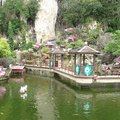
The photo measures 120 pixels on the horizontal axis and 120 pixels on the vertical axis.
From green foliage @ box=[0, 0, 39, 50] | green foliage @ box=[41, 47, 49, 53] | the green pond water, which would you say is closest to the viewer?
the green pond water

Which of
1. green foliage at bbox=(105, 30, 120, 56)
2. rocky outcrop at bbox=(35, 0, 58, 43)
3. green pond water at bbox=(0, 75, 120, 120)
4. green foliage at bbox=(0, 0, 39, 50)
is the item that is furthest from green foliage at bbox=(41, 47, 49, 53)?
green pond water at bbox=(0, 75, 120, 120)

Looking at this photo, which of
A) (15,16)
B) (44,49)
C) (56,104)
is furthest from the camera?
(15,16)

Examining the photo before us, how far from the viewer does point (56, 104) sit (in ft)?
61.4

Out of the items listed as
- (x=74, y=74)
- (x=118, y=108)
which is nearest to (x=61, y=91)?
(x=74, y=74)

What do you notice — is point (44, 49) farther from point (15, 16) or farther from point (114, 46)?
point (114, 46)

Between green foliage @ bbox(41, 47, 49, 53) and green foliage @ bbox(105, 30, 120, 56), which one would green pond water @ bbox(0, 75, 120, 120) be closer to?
green foliage @ bbox(105, 30, 120, 56)

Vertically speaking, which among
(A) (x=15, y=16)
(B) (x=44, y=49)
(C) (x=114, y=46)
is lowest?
(B) (x=44, y=49)

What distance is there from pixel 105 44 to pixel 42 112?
18258mm

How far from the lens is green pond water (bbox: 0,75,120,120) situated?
16.4m

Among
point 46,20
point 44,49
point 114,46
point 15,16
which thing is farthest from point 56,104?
point 46,20

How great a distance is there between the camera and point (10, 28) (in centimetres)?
4075

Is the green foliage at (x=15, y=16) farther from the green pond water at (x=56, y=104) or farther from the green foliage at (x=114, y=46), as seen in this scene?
the green pond water at (x=56, y=104)

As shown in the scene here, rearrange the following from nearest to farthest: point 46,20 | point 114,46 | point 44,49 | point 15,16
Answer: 1. point 114,46
2. point 44,49
3. point 15,16
4. point 46,20

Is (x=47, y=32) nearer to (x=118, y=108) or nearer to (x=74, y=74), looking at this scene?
(x=74, y=74)
